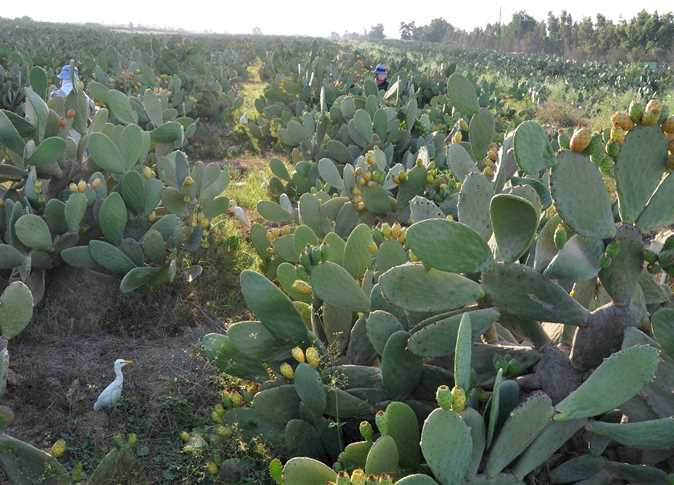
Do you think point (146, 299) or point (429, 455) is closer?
point (429, 455)

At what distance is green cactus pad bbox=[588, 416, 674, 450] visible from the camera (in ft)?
4.40

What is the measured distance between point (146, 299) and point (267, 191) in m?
2.07

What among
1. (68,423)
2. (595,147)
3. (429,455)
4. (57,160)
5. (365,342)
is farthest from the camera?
(57,160)

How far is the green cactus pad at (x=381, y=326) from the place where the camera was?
175 cm

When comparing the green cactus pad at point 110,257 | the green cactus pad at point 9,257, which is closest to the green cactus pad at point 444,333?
the green cactus pad at point 110,257

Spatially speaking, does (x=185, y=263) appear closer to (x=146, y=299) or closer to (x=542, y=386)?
(x=146, y=299)

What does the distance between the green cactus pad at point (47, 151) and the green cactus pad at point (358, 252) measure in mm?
1711

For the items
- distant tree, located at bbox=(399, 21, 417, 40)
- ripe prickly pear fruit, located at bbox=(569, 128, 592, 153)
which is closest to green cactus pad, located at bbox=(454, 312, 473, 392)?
ripe prickly pear fruit, located at bbox=(569, 128, 592, 153)

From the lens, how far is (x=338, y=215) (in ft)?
11.3

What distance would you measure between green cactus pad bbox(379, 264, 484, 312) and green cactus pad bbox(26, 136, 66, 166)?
216cm

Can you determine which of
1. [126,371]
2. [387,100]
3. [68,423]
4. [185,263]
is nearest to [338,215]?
[185,263]

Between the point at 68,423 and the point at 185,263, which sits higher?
the point at 185,263

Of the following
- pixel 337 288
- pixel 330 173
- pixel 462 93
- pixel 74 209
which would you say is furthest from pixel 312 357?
pixel 330 173

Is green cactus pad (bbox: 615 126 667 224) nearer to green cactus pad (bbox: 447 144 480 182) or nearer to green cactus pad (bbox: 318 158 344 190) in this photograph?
green cactus pad (bbox: 447 144 480 182)
